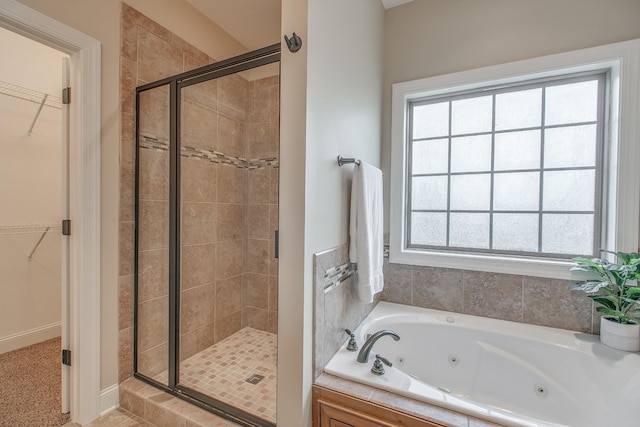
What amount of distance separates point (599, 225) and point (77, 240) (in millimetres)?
3021

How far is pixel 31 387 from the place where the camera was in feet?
5.89

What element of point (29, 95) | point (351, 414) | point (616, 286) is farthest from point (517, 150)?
point (29, 95)

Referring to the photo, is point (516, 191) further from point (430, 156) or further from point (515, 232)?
point (430, 156)

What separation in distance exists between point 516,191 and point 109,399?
9.37 feet

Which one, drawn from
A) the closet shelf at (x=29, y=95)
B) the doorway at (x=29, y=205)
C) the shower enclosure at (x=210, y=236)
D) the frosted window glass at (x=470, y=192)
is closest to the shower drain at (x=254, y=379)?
the shower enclosure at (x=210, y=236)

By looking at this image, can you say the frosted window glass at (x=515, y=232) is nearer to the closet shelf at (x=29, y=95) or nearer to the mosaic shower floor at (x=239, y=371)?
the mosaic shower floor at (x=239, y=371)

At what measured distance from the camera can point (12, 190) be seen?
2.35 meters

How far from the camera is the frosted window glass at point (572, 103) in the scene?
1.80 metres

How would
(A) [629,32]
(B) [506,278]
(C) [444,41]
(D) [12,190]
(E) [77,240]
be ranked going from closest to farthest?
(E) [77,240]
(A) [629,32]
(B) [506,278]
(C) [444,41]
(D) [12,190]

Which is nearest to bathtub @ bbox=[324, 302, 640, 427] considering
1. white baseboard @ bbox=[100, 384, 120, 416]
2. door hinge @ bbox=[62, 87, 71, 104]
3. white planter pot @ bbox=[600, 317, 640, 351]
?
white planter pot @ bbox=[600, 317, 640, 351]

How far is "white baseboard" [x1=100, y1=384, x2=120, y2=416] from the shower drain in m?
0.74

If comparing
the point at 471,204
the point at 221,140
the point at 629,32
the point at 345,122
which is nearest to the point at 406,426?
the point at 345,122

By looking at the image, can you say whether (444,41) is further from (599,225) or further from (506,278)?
(506,278)

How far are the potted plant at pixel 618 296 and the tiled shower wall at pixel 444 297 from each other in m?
0.13
